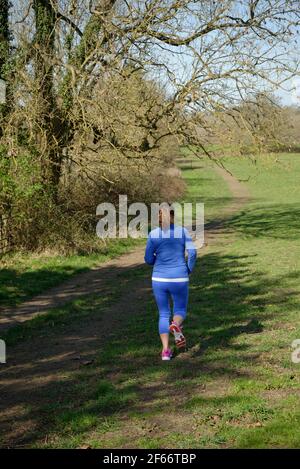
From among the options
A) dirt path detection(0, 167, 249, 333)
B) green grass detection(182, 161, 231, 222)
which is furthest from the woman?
green grass detection(182, 161, 231, 222)

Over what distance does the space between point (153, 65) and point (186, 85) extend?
1.28 meters

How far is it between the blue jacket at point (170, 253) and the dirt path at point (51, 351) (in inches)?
62.0

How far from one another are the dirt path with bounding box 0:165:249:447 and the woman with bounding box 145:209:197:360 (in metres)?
1.08

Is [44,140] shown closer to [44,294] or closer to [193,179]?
[44,294]

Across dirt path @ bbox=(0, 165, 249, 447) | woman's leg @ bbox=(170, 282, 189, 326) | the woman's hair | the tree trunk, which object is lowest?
dirt path @ bbox=(0, 165, 249, 447)

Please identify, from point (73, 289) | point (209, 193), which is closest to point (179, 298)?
point (73, 289)

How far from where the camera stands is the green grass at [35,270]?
13.1 meters

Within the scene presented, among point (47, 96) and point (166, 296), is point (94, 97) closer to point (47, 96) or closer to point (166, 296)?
point (47, 96)

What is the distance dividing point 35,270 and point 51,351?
6.51 metres

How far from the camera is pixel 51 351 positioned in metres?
8.83

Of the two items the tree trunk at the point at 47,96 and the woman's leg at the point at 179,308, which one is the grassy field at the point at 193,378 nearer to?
the woman's leg at the point at 179,308

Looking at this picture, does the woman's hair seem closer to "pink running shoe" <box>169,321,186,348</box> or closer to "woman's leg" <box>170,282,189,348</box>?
"woman's leg" <box>170,282,189,348</box>

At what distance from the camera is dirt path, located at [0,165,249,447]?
630 cm

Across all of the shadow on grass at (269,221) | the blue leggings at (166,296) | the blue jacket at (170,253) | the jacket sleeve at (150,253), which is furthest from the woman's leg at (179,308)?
the shadow on grass at (269,221)
